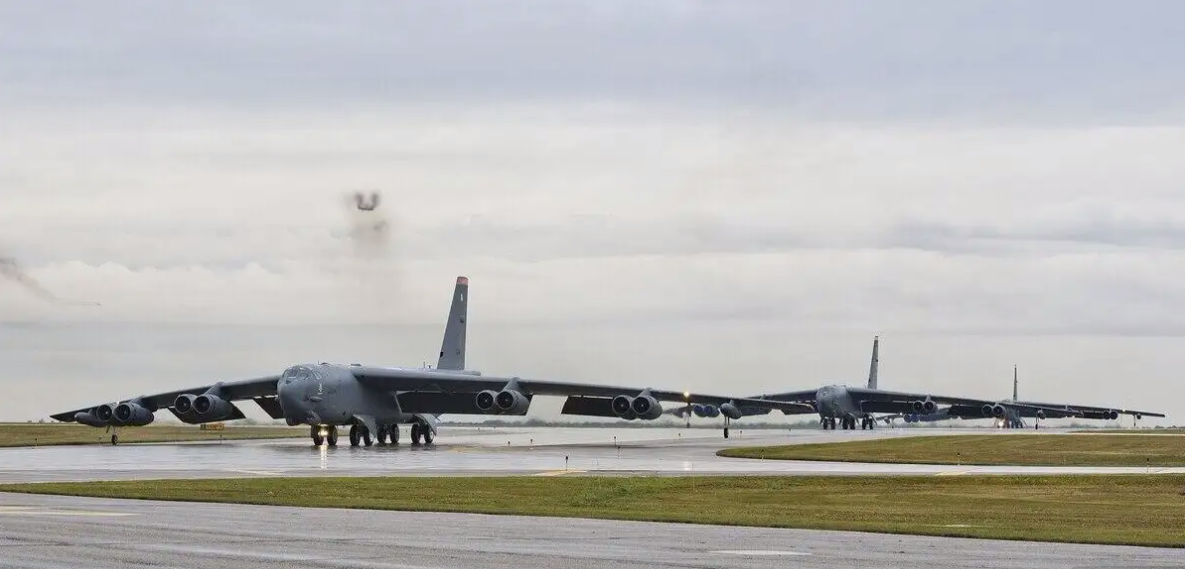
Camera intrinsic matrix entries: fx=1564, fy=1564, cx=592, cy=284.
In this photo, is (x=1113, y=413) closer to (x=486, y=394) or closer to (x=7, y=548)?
(x=486, y=394)

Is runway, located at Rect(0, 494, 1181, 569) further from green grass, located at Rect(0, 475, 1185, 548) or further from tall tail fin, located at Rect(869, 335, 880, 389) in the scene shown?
tall tail fin, located at Rect(869, 335, 880, 389)

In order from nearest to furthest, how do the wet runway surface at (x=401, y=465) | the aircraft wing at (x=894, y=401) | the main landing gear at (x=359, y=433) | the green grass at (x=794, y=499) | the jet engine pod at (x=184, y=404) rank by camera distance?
the green grass at (x=794, y=499) < the wet runway surface at (x=401, y=465) < the main landing gear at (x=359, y=433) < the jet engine pod at (x=184, y=404) < the aircraft wing at (x=894, y=401)

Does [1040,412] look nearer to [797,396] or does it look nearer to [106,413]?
[797,396]

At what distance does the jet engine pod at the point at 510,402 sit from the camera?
72.7m

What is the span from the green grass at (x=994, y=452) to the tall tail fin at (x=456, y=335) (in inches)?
823

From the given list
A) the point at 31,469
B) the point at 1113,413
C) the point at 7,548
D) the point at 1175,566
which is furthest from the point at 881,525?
the point at 1113,413

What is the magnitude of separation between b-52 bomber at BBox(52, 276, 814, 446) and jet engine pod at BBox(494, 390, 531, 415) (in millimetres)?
46

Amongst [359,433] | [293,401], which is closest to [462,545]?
[293,401]

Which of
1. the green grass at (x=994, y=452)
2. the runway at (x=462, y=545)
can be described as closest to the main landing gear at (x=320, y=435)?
the green grass at (x=994, y=452)

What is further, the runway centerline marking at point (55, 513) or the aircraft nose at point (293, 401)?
the aircraft nose at point (293, 401)

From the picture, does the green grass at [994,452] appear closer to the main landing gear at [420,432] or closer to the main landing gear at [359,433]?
the main landing gear at [420,432]

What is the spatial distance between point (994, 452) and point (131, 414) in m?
40.7

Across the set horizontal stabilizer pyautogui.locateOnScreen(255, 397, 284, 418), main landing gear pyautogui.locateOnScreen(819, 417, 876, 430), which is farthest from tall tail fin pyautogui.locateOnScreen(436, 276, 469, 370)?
main landing gear pyautogui.locateOnScreen(819, 417, 876, 430)

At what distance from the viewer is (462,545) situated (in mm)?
→ 19297
